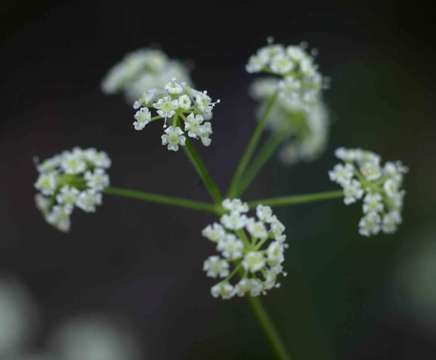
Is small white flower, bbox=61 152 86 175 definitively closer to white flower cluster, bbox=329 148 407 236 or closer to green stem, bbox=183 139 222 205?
green stem, bbox=183 139 222 205

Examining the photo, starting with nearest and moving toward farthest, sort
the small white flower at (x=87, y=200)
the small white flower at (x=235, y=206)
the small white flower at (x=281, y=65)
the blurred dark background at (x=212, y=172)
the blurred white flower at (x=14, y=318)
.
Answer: the small white flower at (x=235, y=206), the small white flower at (x=87, y=200), the small white flower at (x=281, y=65), the blurred white flower at (x=14, y=318), the blurred dark background at (x=212, y=172)

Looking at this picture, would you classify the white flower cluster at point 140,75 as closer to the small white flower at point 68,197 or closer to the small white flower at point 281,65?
the small white flower at point 281,65

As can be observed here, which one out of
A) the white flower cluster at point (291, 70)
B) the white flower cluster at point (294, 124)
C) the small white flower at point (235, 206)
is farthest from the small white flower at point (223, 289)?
the white flower cluster at point (294, 124)

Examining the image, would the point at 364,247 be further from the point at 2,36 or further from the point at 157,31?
the point at 2,36

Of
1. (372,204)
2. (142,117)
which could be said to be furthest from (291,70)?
(142,117)

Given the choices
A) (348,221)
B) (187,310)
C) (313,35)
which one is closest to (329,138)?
(348,221)

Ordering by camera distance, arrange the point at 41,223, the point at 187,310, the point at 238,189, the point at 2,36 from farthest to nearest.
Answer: the point at 2,36 < the point at 41,223 < the point at 187,310 < the point at 238,189

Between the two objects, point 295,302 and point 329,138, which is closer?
point 295,302
